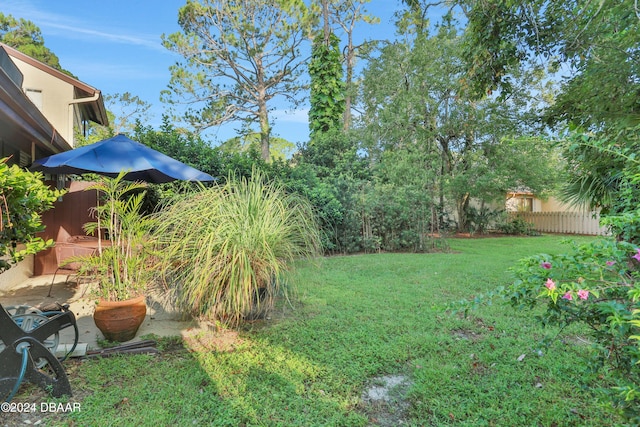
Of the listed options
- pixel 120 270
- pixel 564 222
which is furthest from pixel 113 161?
pixel 564 222

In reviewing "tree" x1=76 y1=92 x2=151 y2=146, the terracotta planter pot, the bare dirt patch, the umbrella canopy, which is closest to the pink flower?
the bare dirt patch

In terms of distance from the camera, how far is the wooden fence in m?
14.4

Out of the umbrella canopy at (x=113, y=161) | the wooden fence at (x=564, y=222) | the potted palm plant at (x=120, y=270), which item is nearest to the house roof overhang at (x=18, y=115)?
the umbrella canopy at (x=113, y=161)

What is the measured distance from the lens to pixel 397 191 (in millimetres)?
8680

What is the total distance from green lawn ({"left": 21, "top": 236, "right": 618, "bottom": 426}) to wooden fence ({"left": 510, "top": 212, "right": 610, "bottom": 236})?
14211 millimetres

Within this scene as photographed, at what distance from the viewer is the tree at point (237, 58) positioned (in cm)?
1420

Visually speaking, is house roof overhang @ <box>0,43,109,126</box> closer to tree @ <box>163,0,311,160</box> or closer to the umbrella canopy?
tree @ <box>163,0,311,160</box>

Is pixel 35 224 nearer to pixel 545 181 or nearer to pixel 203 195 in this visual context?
pixel 203 195

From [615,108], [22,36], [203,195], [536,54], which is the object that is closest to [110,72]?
[22,36]

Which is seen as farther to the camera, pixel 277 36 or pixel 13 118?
pixel 277 36

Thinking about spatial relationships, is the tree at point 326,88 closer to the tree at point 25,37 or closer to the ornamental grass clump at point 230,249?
the ornamental grass clump at point 230,249

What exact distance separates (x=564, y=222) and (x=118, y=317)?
18112mm

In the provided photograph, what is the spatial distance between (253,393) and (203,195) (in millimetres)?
2150

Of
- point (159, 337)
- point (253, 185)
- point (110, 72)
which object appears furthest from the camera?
point (110, 72)
